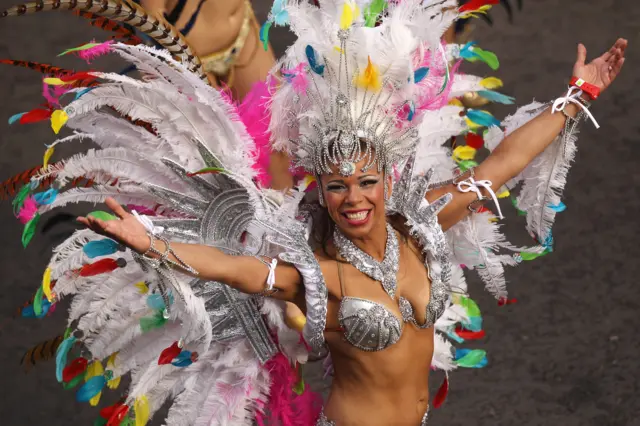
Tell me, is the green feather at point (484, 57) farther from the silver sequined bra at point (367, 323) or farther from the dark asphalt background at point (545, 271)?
the dark asphalt background at point (545, 271)

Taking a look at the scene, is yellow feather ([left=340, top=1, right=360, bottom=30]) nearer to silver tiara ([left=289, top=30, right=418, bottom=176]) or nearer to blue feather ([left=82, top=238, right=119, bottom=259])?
silver tiara ([left=289, top=30, right=418, bottom=176])

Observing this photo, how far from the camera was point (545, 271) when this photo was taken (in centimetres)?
483

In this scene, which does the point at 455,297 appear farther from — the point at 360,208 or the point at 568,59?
the point at 568,59

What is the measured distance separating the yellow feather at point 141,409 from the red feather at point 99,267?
362mm

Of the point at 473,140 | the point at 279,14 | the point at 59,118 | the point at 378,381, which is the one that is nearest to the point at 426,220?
the point at 378,381

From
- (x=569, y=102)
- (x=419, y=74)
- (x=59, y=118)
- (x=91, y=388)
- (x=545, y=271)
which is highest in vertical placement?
(x=419, y=74)

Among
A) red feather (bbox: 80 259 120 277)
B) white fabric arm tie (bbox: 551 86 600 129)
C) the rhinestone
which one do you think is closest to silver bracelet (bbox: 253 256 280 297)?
the rhinestone

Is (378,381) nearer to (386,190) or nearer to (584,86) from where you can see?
(386,190)

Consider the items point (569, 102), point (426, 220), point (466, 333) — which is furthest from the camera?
point (466, 333)

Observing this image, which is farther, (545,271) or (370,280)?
(545,271)

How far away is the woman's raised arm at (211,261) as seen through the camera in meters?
2.19

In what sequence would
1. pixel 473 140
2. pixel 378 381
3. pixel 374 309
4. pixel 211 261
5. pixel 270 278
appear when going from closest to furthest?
pixel 211 261
pixel 270 278
pixel 374 309
pixel 378 381
pixel 473 140

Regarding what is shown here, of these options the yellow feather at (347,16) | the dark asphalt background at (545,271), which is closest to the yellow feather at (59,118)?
the yellow feather at (347,16)

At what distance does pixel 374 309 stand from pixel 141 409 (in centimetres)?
72
